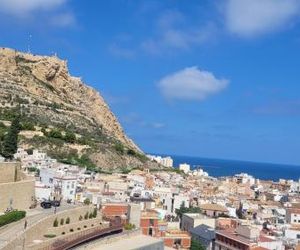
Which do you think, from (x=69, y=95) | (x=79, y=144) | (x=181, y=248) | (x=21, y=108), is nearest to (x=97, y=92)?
(x=69, y=95)

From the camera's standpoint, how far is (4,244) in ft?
95.5

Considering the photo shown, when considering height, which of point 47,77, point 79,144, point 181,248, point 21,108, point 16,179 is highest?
point 47,77

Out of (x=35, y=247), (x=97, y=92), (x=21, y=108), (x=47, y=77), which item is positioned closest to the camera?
(x=35, y=247)

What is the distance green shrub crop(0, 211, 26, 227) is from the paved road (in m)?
0.27

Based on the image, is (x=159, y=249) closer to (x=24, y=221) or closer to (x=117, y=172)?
(x=24, y=221)

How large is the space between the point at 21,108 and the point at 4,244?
2717 inches

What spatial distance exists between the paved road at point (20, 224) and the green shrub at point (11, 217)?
27cm

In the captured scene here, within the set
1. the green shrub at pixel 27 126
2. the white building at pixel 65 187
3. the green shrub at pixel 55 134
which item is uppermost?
the green shrub at pixel 27 126

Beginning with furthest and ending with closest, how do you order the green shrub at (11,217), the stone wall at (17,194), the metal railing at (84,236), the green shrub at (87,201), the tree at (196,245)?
the tree at (196,245), the green shrub at (87,201), the stone wall at (17,194), the metal railing at (84,236), the green shrub at (11,217)

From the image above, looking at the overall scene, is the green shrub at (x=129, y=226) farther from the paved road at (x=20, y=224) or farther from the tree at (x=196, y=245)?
the paved road at (x=20, y=224)

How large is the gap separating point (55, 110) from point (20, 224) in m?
72.4

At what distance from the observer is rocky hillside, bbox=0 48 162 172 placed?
274ft

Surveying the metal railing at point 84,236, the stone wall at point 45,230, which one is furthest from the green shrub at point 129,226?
the stone wall at point 45,230

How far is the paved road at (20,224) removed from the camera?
101ft
